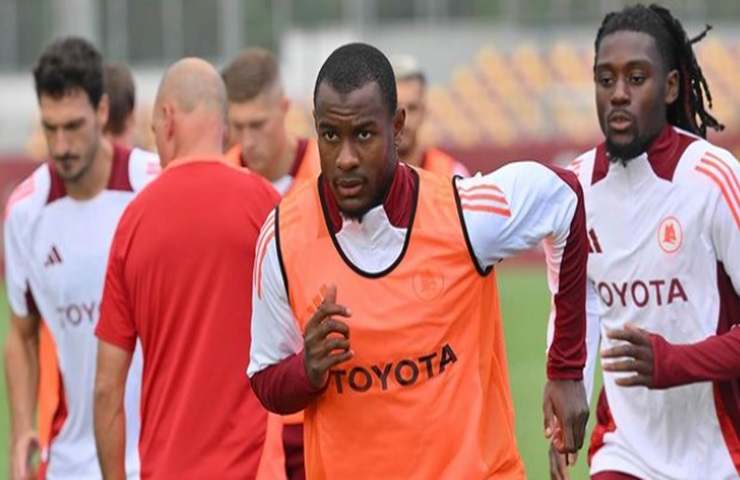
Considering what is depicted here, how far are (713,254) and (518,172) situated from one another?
123 centimetres

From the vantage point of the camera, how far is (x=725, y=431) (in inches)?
246

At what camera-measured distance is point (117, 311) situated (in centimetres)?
623

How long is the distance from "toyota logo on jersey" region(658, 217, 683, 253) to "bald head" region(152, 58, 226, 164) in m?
1.59

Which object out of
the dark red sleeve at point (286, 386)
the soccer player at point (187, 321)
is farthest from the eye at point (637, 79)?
the dark red sleeve at point (286, 386)

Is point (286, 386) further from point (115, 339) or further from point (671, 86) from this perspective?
point (671, 86)

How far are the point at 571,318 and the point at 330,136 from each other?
1040 millimetres

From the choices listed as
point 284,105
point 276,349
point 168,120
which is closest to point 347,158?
point 276,349

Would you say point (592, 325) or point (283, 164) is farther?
point (283, 164)

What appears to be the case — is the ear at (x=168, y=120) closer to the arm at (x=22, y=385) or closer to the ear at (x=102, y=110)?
the ear at (x=102, y=110)

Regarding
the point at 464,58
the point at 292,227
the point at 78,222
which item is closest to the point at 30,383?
the point at 78,222

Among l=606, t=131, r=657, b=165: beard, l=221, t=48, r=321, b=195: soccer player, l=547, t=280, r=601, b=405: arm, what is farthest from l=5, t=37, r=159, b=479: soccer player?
l=606, t=131, r=657, b=165: beard

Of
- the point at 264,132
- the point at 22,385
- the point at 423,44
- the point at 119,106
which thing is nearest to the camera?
the point at 22,385

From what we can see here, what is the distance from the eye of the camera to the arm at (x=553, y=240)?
515 centimetres

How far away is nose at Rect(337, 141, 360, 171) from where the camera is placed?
4.91 m
